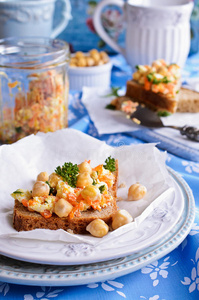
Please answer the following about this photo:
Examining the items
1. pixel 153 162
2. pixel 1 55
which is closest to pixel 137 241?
pixel 153 162

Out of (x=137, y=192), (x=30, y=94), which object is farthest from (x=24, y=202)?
(x=30, y=94)

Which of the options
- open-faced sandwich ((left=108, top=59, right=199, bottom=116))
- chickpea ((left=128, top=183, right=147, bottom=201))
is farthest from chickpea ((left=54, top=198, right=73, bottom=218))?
open-faced sandwich ((left=108, top=59, right=199, bottom=116))

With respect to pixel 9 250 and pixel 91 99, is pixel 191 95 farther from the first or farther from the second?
pixel 9 250

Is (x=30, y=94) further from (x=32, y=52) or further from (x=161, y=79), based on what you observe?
(x=161, y=79)

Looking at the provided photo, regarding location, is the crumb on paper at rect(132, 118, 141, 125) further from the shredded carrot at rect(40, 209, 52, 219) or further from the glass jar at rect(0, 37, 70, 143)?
the shredded carrot at rect(40, 209, 52, 219)

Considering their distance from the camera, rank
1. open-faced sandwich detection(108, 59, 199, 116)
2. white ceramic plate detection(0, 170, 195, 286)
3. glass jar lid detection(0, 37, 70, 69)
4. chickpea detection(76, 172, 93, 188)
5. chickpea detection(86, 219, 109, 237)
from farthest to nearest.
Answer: open-faced sandwich detection(108, 59, 199, 116)
glass jar lid detection(0, 37, 70, 69)
chickpea detection(76, 172, 93, 188)
chickpea detection(86, 219, 109, 237)
white ceramic plate detection(0, 170, 195, 286)

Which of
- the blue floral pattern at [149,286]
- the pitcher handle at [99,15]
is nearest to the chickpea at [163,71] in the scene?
the pitcher handle at [99,15]
